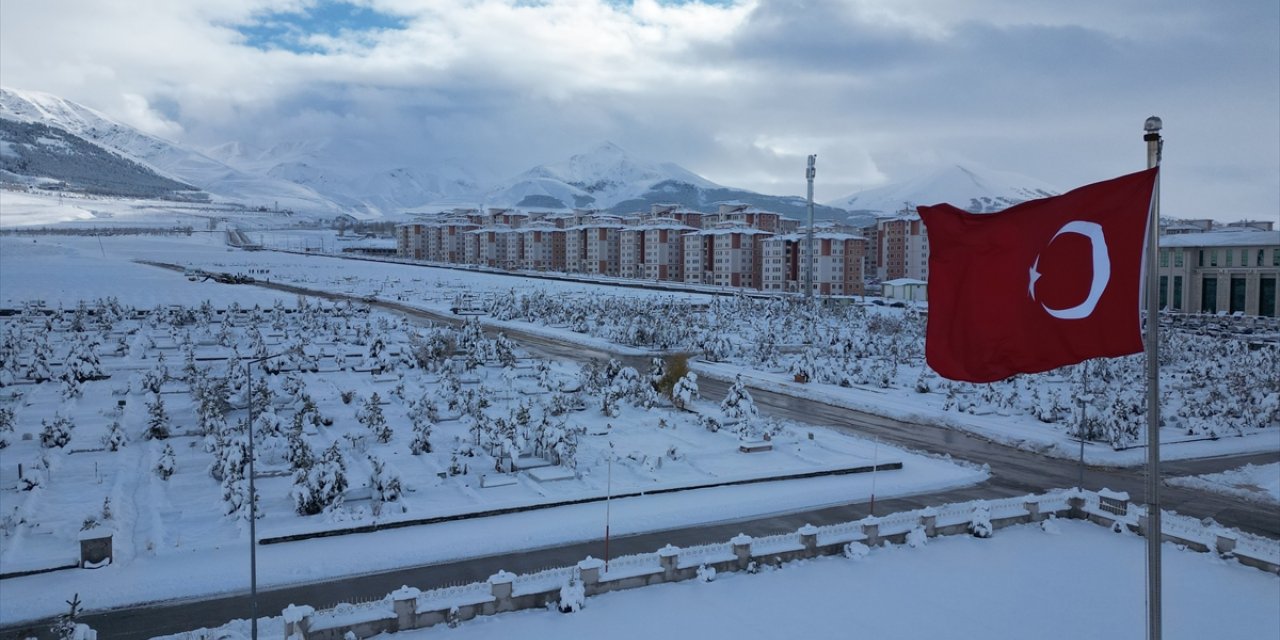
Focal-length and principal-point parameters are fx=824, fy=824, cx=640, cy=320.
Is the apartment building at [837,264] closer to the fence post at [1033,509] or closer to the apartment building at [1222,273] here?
the apartment building at [1222,273]

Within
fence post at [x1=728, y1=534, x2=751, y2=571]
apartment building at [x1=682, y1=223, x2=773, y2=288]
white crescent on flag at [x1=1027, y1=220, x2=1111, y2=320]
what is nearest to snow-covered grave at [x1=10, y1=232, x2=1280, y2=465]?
fence post at [x1=728, y1=534, x2=751, y2=571]

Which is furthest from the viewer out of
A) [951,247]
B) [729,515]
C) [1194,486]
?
[1194,486]

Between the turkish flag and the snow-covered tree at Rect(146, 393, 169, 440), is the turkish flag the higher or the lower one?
the higher one

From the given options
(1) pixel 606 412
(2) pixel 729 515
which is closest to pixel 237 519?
(2) pixel 729 515

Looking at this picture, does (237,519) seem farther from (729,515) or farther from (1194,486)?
(1194,486)

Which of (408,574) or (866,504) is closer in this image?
(408,574)

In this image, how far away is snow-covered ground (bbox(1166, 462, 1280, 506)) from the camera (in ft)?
63.9

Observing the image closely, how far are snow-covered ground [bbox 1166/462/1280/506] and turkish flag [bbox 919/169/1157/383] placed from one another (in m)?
17.2

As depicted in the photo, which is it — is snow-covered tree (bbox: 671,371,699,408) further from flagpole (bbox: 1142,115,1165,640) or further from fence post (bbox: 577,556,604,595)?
flagpole (bbox: 1142,115,1165,640)

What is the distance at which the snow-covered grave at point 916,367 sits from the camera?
84.9ft

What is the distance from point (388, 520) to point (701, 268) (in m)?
81.9

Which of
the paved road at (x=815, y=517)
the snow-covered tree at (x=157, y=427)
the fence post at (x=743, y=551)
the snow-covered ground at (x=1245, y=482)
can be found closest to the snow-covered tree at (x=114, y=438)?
the snow-covered tree at (x=157, y=427)

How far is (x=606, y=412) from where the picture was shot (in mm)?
26656

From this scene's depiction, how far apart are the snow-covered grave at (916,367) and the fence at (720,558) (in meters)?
8.76
